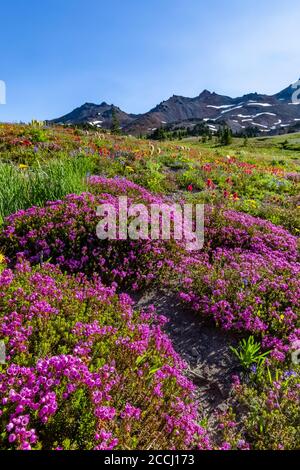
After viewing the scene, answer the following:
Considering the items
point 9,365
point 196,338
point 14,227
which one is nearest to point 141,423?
point 9,365

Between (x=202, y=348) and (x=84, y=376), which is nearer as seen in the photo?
(x=84, y=376)

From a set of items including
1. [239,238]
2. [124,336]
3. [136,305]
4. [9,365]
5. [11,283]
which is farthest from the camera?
[239,238]

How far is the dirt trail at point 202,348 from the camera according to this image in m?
4.81

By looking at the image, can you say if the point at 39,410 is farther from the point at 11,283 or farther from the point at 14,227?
the point at 14,227

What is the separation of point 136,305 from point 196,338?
3.93ft

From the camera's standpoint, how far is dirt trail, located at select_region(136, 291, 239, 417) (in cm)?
481

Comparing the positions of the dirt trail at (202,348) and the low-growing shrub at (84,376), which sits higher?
the low-growing shrub at (84,376)

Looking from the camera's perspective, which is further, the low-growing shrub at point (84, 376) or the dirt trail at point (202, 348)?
the dirt trail at point (202, 348)

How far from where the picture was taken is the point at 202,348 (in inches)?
219

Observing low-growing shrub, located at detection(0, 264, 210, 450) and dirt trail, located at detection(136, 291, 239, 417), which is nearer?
low-growing shrub, located at detection(0, 264, 210, 450)

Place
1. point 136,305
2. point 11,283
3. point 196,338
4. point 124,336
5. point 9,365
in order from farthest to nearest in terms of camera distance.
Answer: point 136,305, point 196,338, point 11,283, point 124,336, point 9,365

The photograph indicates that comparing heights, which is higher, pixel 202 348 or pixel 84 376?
pixel 84 376

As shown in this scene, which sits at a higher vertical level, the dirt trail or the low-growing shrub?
the low-growing shrub
